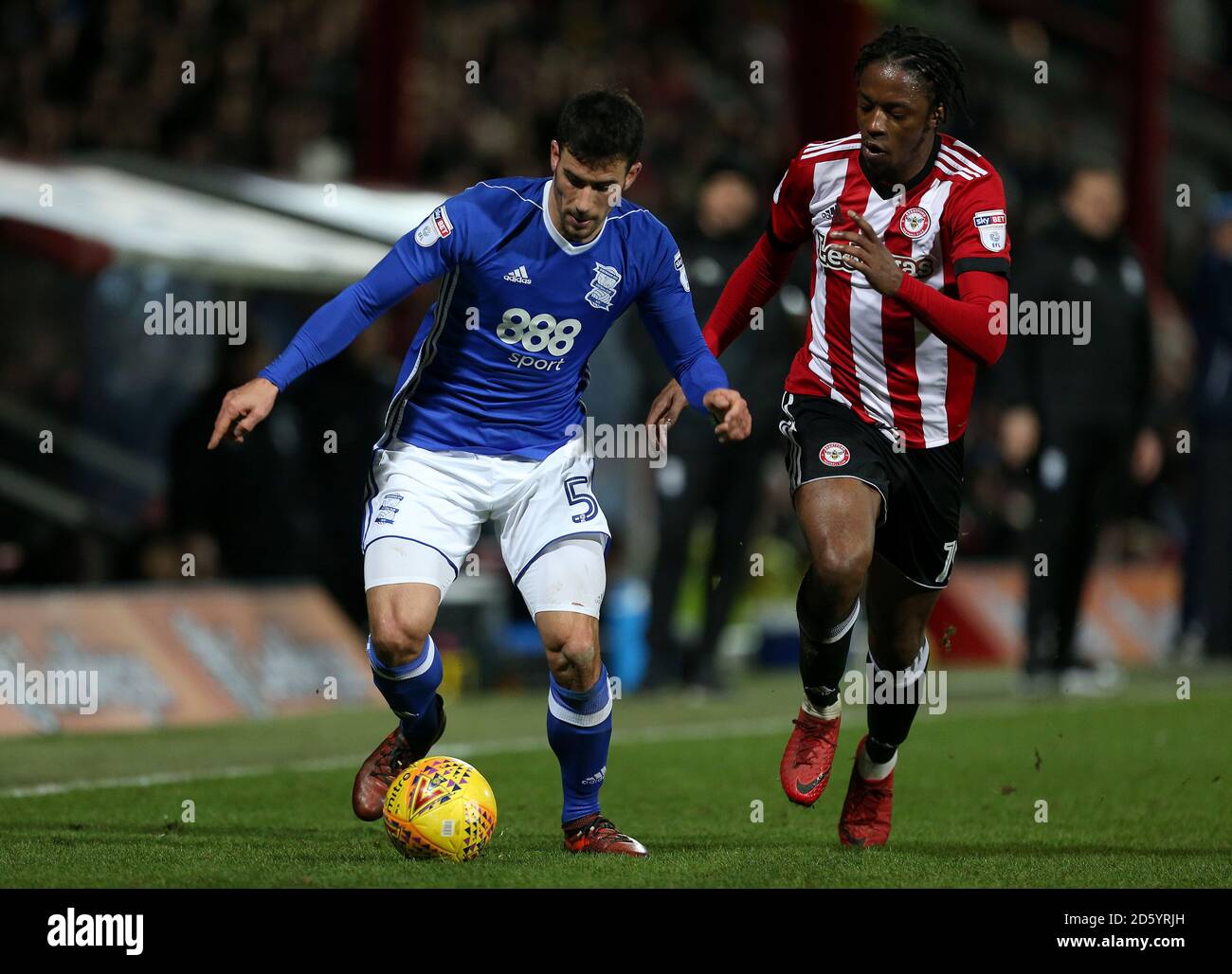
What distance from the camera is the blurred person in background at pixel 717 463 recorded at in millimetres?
11016

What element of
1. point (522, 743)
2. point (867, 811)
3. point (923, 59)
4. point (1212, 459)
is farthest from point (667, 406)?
point (1212, 459)

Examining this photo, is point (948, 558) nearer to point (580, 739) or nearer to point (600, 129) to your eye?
point (580, 739)

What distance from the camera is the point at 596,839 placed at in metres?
6.28

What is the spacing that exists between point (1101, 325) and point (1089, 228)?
542 mm

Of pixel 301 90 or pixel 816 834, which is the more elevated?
pixel 301 90

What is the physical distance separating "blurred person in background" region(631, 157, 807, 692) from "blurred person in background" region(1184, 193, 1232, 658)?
3577 millimetres

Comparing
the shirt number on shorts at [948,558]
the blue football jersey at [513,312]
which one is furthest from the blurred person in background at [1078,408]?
the blue football jersey at [513,312]

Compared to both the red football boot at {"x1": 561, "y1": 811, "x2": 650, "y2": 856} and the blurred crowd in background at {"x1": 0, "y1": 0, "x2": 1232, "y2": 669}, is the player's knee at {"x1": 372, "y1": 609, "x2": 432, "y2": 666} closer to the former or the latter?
the red football boot at {"x1": 561, "y1": 811, "x2": 650, "y2": 856}

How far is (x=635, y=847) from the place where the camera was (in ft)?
20.4

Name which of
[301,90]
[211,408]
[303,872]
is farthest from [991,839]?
[301,90]

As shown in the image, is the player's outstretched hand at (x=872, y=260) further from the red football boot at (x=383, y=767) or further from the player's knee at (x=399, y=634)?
the red football boot at (x=383, y=767)

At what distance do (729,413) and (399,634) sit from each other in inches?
46.9

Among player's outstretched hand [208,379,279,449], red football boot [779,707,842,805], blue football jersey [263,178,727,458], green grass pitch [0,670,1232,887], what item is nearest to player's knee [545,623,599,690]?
green grass pitch [0,670,1232,887]
